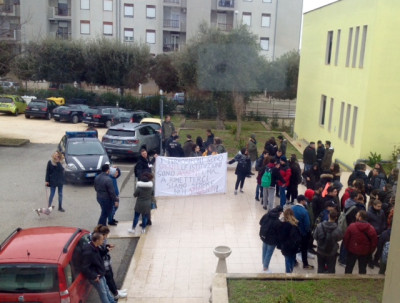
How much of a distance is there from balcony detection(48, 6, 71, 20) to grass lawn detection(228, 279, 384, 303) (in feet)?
160

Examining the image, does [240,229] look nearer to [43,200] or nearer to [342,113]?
[43,200]

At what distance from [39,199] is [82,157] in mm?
2476

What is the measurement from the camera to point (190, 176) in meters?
13.9

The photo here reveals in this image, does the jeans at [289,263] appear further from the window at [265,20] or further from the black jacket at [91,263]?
the window at [265,20]

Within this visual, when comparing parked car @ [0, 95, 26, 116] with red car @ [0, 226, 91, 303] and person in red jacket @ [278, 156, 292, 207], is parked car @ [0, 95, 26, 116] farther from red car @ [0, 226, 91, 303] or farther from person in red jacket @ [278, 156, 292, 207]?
red car @ [0, 226, 91, 303]

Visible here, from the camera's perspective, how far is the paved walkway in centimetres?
842

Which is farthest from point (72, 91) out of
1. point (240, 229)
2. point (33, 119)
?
point (240, 229)

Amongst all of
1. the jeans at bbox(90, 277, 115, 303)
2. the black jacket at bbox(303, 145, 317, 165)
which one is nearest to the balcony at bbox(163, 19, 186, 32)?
the black jacket at bbox(303, 145, 317, 165)

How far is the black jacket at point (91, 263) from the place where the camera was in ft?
23.1

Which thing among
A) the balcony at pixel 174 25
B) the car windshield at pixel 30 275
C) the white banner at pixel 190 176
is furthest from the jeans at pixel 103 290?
the balcony at pixel 174 25

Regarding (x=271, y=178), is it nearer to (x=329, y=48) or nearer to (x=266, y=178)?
(x=266, y=178)

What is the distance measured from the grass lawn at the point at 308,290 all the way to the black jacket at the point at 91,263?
214cm

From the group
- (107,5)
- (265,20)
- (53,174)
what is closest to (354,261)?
(53,174)

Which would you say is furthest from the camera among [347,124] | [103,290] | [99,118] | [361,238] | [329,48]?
[99,118]
